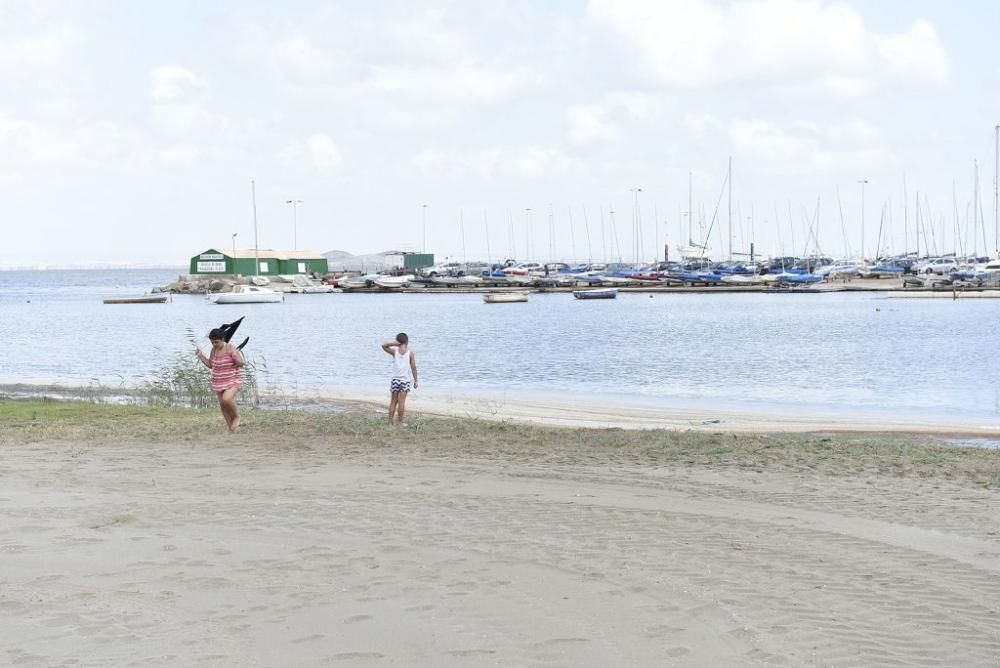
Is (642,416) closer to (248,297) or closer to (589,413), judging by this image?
(589,413)

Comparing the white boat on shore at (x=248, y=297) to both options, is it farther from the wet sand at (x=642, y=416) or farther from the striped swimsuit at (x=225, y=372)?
the striped swimsuit at (x=225, y=372)

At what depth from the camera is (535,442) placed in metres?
16.5

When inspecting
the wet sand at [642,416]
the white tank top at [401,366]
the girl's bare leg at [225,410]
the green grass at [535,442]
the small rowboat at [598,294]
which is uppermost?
the small rowboat at [598,294]

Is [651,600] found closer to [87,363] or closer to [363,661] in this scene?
[363,661]

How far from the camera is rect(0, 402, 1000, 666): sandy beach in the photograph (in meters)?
7.02

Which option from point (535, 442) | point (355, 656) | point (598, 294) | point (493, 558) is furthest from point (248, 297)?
point (355, 656)

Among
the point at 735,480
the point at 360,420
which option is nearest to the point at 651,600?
the point at 735,480

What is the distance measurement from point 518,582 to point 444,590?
56 cm

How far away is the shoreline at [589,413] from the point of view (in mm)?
22250

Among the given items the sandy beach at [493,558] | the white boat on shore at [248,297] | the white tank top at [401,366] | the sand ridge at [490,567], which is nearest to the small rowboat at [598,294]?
the white boat on shore at [248,297]

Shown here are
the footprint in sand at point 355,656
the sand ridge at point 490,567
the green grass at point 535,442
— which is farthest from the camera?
the green grass at point 535,442

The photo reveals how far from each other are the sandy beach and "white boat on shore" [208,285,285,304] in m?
95.8

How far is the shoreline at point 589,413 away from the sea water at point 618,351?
3.03 ft

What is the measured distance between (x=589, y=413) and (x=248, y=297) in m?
87.9
